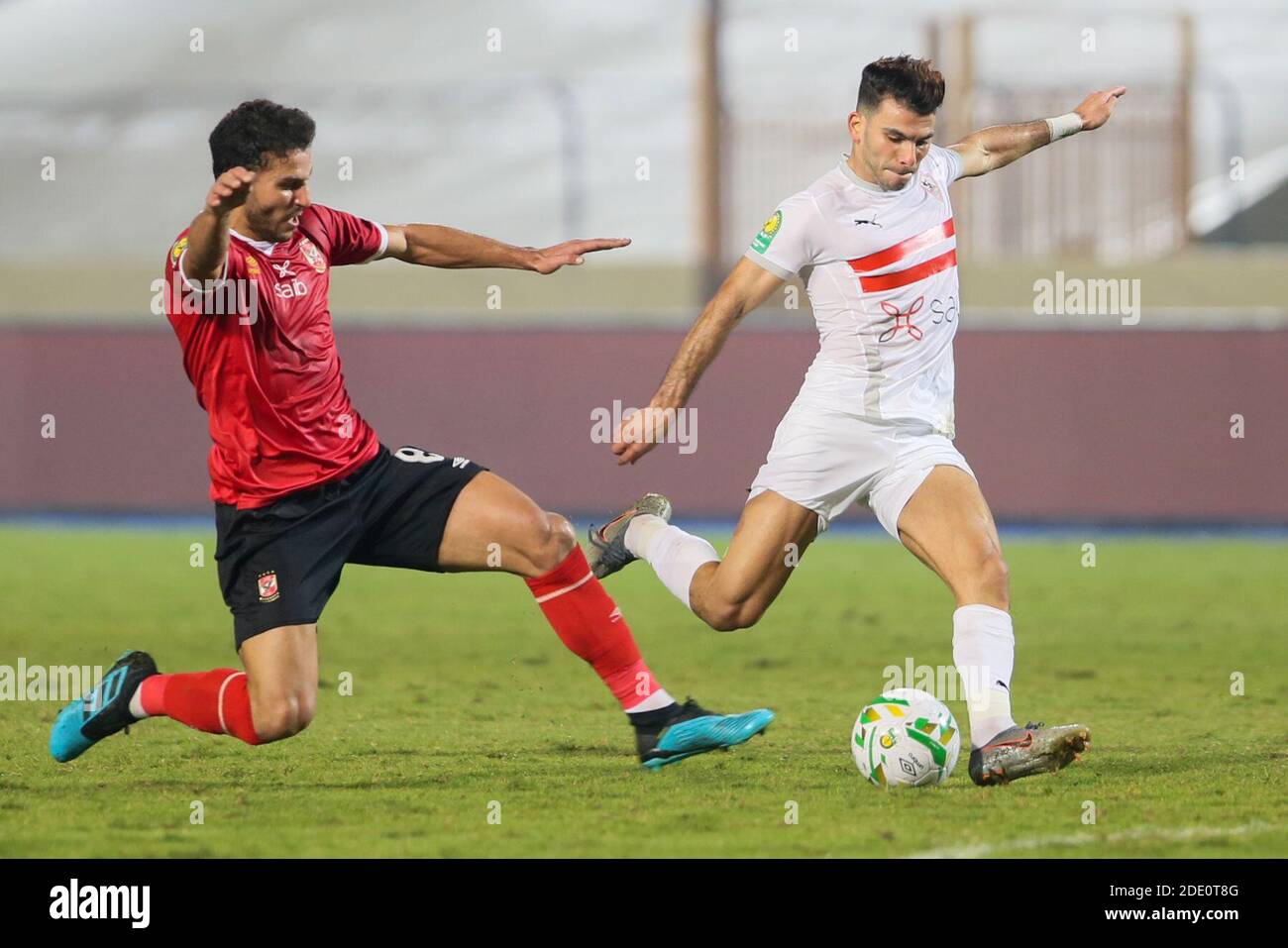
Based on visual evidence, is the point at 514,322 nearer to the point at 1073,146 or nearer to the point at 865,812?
the point at 1073,146

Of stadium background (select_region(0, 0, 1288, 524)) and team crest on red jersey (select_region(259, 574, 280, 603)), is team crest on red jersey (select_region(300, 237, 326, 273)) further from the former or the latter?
stadium background (select_region(0, 0, 1288, 524))

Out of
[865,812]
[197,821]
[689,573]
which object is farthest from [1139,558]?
[197,821]

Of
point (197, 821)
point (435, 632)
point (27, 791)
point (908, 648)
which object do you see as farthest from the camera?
point (435, 632)

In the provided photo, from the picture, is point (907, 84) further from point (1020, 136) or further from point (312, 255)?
point (312, 255)

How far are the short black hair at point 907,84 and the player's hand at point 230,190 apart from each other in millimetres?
1896

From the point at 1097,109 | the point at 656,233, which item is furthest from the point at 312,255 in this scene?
the point at 656,233

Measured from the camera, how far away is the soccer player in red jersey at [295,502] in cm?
545

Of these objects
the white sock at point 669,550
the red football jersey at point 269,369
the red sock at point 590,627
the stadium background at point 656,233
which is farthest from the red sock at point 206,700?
the stadium background at point 656,233

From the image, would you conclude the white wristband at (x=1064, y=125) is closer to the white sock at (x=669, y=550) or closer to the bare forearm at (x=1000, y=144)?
the bare forearm at (x=1000, y=144)

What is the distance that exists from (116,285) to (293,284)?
12279 millimetres

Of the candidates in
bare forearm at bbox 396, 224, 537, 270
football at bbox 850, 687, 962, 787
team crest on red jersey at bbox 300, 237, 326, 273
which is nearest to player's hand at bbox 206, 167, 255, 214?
team crest on red jersey at bbox 300, 237, 326, 273

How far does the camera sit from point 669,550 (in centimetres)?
639

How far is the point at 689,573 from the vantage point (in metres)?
6.24

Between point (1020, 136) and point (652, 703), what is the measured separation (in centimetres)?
242
